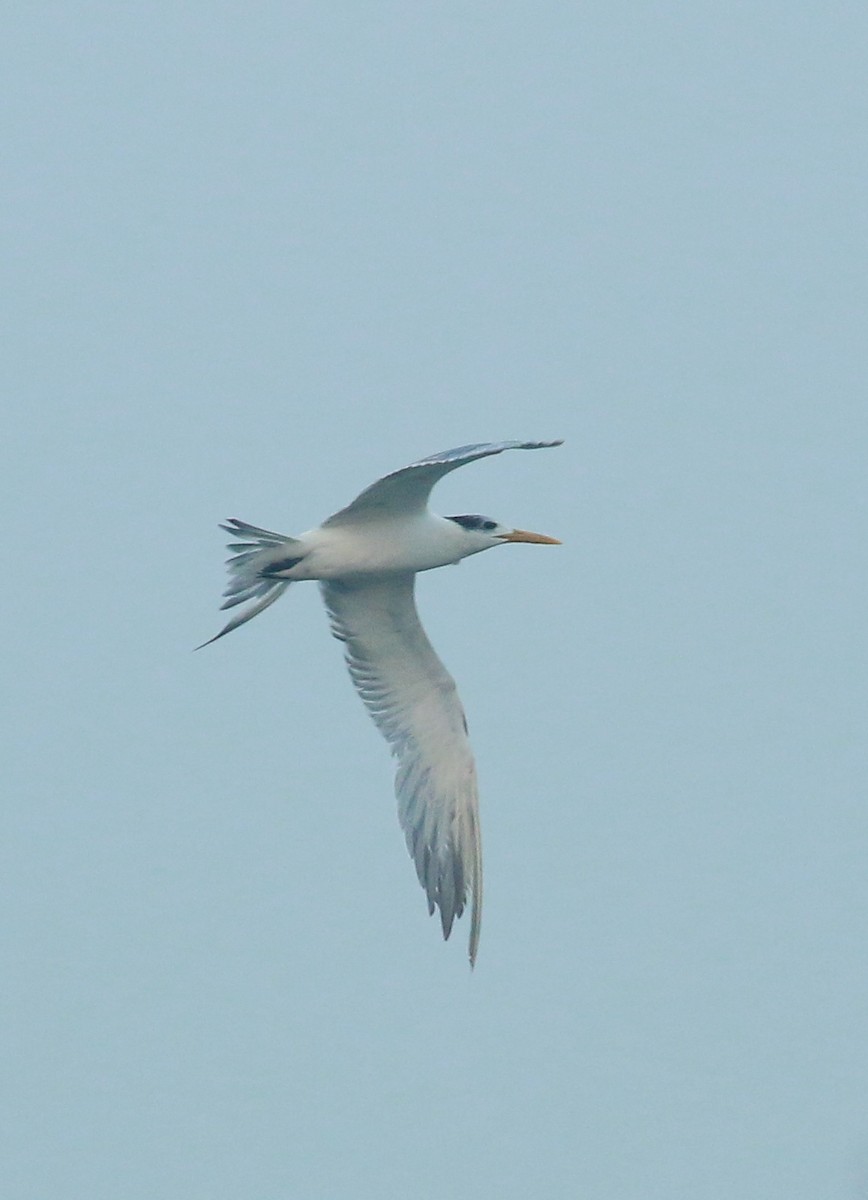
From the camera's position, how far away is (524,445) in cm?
952

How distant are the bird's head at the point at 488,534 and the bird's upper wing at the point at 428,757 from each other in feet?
2.75

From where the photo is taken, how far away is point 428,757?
12625 mm

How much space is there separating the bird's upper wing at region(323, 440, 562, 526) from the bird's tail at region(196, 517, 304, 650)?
0.30 meters

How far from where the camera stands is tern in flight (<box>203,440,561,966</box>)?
37.1 feet

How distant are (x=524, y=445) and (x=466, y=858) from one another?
3796mm

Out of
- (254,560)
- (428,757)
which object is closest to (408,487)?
(254,560)

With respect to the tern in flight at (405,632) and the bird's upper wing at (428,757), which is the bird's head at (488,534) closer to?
the tern in flight at (405,632)

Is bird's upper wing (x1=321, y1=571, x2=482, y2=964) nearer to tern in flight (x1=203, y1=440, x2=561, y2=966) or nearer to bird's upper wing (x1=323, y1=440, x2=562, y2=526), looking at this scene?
tern in flight (x1=203, y1=440, x2=561, y2=966)

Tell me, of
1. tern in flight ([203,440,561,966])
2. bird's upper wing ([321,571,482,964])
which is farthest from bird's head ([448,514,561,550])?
bird's upper wing ([321,571,482,964])

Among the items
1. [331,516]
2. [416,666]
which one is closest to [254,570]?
[331,516]

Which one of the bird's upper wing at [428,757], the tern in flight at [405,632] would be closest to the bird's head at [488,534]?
the tern in flight at [405,632]

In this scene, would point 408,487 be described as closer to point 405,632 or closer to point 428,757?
point 405,632

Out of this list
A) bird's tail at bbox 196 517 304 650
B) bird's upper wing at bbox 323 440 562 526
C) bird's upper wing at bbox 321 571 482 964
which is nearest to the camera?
bird's upper wing at bbox 323 440 562 526

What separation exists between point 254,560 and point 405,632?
1.40 m
